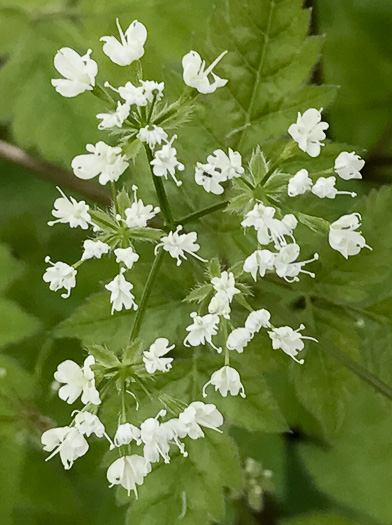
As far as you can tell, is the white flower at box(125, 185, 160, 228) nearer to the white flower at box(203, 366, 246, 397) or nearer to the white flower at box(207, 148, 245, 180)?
the white flower at box(207, 148, 245, 180)

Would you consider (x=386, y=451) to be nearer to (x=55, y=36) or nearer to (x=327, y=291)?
(x=327, y=291)

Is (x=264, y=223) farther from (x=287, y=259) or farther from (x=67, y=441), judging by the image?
(x=67, y=441)

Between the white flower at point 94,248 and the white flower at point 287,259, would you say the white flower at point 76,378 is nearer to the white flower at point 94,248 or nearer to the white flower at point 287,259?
the white flower at point 94,248

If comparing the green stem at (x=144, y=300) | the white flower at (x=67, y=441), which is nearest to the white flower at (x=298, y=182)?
the green stem at (x=144, y=300)

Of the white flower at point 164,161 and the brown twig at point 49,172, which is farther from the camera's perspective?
the brown twig at point 49,172

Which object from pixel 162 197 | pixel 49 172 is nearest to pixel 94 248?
pixel 162 197

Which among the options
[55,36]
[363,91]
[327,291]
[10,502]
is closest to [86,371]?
[327,291]
